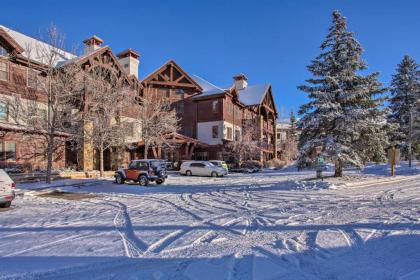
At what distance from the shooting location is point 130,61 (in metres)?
39.8

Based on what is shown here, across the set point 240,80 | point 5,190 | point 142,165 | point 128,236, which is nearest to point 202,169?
point 142,165

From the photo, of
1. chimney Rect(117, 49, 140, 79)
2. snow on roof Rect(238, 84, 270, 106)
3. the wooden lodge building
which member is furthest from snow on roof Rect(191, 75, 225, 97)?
chimney Rect(117, 49, 140, 79)

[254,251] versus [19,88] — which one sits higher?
[19,88]

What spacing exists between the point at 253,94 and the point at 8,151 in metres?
36.1

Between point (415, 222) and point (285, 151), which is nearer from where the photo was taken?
point (415, 222)

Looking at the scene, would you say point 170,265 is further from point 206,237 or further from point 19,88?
point 19,88

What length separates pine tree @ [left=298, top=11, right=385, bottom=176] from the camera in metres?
21.5

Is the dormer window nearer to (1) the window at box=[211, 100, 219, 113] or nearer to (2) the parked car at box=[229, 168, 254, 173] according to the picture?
(2) the parked car at box=[229, 168, 254, 173]

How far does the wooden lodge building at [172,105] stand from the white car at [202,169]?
450 centimetres

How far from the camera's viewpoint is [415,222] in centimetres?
854

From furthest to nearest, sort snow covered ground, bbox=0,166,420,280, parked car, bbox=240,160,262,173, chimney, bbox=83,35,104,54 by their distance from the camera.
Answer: parked car, bbox=240,160,262,173, chimney, bbox=83,35,104,54, snow covered ground, bbox=0,166,420,280

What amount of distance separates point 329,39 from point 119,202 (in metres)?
18.9

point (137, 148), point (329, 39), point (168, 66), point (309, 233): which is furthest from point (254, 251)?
point (168, 66)

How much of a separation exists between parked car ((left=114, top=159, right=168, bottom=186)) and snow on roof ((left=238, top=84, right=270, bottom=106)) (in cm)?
2994
